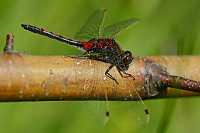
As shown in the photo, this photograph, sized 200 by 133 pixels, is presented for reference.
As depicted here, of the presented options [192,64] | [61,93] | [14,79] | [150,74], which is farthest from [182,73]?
[14,79]

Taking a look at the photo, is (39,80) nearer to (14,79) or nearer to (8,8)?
(14,79)

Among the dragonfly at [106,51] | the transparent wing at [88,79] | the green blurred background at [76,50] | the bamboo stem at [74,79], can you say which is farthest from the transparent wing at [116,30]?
the transparent wing at [88,79]

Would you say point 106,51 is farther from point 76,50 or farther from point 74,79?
point 76,50

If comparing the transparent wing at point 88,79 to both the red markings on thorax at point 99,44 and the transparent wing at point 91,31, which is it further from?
the transparent wing at point 91,31

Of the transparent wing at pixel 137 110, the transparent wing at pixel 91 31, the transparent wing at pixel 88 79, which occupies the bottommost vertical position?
the transparent wing at pixel 137 110

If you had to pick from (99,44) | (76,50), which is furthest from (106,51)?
(76,50)
